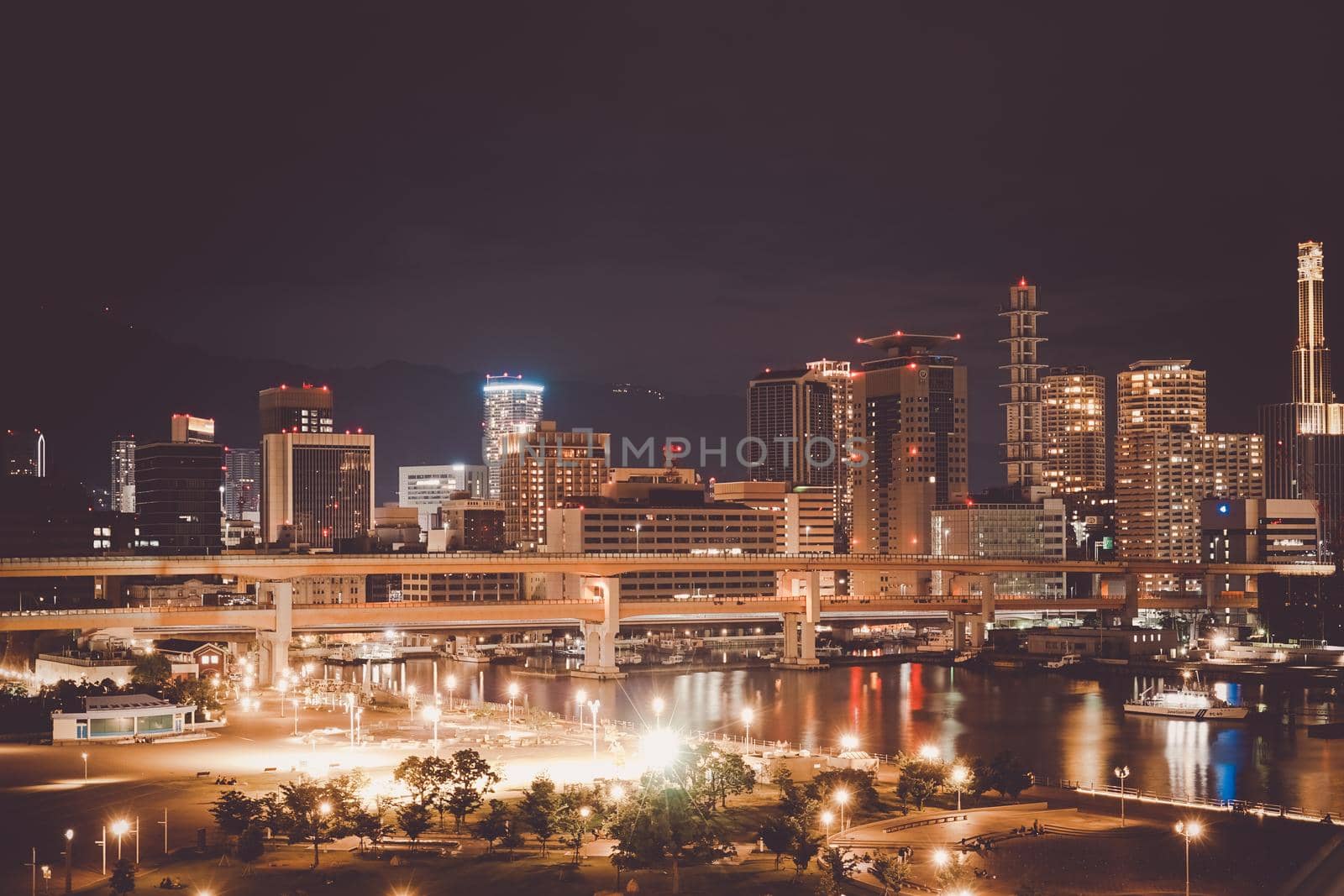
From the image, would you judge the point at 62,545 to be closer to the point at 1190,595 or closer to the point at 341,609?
the point at 341,609

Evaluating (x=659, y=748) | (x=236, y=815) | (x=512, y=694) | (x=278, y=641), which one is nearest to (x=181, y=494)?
(x=278, y=641)

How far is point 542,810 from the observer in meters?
28.9

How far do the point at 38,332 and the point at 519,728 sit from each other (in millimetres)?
149770

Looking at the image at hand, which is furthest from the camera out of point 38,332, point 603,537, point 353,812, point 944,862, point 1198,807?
point 38,332

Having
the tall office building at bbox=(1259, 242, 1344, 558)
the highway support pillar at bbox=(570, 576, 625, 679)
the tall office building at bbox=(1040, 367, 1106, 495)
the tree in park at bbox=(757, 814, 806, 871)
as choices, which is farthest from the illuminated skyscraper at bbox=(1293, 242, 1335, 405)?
the tree in park at bbox=(757, 814, 806, 871)

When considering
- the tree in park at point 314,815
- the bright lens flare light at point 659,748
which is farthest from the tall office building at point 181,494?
the tree in park at point 314,815

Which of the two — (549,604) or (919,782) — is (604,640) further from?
(919,782)

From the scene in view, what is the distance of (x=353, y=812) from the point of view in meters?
28.7

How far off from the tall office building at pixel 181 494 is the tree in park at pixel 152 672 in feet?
278

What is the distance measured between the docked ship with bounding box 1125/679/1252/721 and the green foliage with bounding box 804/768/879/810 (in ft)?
88.7

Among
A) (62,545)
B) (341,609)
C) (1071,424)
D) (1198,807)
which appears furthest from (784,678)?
(1071,424)

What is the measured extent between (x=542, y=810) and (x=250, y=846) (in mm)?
5171

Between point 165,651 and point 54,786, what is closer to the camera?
point 54,786

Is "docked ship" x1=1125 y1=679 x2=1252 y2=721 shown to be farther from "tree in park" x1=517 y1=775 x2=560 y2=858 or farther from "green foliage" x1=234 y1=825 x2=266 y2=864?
"green foliage" x1=234 y1=825 x2=266 y2=864
